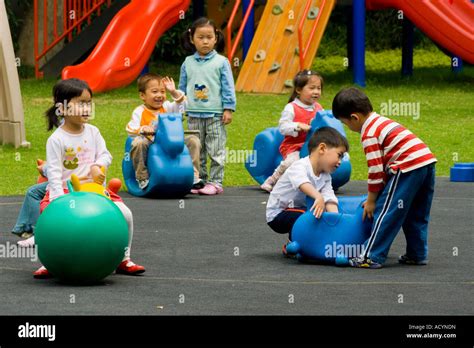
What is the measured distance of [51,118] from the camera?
26.9 feet

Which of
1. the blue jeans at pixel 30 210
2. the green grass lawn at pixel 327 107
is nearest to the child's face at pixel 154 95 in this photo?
the green grass lawn at pixel 327 107

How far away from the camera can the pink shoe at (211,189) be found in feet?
37.9

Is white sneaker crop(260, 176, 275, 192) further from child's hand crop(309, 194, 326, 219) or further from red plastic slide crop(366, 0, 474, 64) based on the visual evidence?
red plastic slide crop(366, 0, 474, 64)

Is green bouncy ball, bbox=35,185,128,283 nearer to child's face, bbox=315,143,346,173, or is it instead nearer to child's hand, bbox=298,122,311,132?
child's face, bbox=315,143,346,173

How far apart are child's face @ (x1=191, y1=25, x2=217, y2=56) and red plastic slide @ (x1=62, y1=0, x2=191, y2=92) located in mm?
8066

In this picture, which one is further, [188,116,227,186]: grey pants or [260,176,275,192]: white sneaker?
[188,116,227,186]: grey pants

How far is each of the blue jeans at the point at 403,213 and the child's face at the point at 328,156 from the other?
509mm

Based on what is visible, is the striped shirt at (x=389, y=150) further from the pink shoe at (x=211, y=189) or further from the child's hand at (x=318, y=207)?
the pink shoe at (x=211, y=189)

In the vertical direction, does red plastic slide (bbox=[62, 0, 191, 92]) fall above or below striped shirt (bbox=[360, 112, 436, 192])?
above

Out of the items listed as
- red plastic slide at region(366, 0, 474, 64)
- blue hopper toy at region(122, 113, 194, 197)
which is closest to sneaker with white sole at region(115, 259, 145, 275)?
blue hopper toy at region(122, 113, 194, 197)

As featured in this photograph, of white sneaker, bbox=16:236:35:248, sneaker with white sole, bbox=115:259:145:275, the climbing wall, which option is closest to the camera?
sneaker with white sole, bbox=115:259:145:275

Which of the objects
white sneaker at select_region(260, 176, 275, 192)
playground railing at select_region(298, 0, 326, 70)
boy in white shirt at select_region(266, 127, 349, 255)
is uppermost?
playground railing at select_region(298, 0, 326, 70)

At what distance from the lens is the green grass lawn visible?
43.1 ft

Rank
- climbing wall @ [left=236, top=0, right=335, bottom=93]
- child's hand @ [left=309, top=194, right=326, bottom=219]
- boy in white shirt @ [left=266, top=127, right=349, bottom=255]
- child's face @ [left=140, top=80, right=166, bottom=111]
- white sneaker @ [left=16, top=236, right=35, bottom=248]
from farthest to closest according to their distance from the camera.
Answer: climbing wall @ [left=236, top=0, right=335, bottom=93]
child's face @ [left=140, top=80, right=166, bottom=111]
white sneaker @ [left=16, top=236, right=35, bottom=248]
boy in white shirt @ [left=266, top=127, right=349, bottom=255]
child's hand @ [left=309, top=194, right=326, bottom=219]
